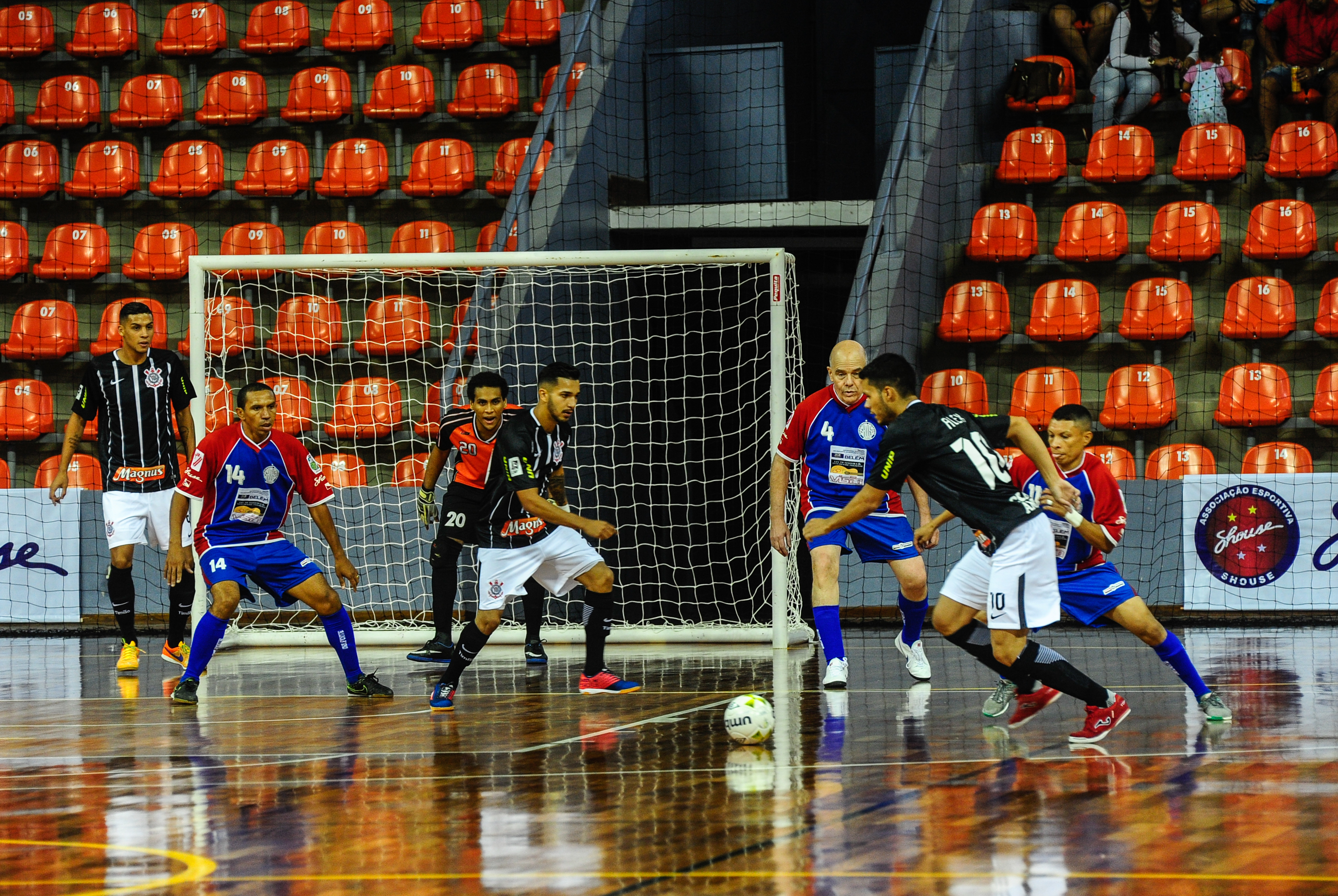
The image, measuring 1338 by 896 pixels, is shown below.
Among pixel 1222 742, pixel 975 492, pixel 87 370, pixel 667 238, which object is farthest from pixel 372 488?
pixel 1222 742

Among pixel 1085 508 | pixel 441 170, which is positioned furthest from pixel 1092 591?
pixel 441 170

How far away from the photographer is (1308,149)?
41.3 ft

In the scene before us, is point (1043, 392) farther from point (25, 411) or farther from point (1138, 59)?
point (25, 411)

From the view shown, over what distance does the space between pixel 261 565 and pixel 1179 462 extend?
7.28 meters

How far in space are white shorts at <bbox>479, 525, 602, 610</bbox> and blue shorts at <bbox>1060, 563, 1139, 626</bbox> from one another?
2.31 m

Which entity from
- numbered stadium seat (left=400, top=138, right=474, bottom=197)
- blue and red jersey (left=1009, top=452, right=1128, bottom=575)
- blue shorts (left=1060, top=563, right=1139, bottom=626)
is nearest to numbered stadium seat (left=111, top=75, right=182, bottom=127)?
numbered stadium seat (left=400, top=138, right=474, bottom=197)

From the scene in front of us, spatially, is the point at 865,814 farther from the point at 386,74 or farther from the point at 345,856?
the point at 386,74

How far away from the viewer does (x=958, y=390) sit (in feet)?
39.1

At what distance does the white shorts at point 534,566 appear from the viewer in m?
7.36

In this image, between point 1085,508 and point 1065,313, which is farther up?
point 1065,313

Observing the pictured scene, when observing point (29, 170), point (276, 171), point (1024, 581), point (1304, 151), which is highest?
point (29, 170)

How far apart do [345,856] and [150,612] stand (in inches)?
328

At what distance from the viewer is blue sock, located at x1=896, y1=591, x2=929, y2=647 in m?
8.21

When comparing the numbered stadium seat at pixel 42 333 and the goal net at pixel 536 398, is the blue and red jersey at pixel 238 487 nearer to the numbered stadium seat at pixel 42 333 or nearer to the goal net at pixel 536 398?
Answer: the goal net at pixel 536 398
